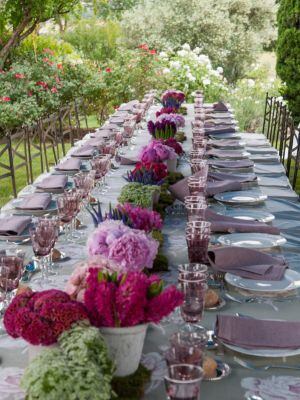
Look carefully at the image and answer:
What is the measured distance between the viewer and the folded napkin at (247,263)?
208 cm

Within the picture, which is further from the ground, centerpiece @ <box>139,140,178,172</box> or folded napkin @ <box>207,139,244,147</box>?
centerpiece @ <box>139,140,178,172</box>

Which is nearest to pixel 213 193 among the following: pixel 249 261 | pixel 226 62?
pixel 249 261

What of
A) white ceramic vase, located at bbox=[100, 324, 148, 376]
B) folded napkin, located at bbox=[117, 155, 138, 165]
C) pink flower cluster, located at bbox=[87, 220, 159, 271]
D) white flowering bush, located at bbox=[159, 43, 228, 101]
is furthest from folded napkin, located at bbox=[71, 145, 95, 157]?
white flowering bush, located at bbox=[159, 43, 228, 101]

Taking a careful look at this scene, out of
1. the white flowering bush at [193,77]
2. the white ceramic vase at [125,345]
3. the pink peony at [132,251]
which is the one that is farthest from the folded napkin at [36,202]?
the white flowering bush at [193,77]

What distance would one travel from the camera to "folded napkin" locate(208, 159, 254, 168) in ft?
12.9

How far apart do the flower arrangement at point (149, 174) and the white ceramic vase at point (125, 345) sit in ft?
4.73

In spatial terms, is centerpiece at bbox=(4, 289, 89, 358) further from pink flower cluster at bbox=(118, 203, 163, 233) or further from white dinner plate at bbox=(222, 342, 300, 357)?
pink flower cluster at bbox=(118, 203, 163, 233)

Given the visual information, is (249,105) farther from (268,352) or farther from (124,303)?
(124,303)

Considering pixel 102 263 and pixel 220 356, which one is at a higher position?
pixel 102 263

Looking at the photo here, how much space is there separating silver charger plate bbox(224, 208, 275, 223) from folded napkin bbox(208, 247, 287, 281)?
595 mm

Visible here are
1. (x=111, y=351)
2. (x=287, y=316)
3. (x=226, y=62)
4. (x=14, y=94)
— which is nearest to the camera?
(x=111, y=351)

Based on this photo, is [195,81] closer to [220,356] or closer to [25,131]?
[25,131]

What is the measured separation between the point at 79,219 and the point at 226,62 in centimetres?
1346

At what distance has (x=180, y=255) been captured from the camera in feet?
7.85
